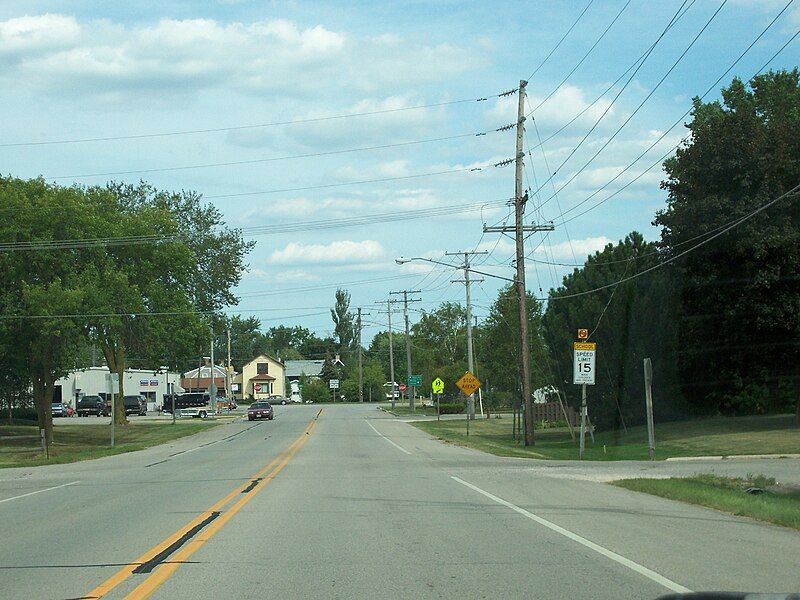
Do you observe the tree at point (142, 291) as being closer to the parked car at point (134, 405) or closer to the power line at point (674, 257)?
the power line at point (674, 257)

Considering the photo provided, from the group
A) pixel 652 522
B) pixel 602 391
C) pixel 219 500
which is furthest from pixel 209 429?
pixel 652 522

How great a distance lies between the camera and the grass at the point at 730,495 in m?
13.3

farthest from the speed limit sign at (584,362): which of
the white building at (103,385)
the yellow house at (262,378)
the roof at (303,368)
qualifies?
the roof at (303,368)

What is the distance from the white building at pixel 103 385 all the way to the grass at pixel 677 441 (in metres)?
66.1

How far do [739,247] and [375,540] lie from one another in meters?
25.4

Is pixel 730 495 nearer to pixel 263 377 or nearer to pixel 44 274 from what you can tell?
pixel 44 274

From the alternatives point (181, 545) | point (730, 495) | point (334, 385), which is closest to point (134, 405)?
point (334, 385)

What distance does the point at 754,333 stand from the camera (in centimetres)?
3516

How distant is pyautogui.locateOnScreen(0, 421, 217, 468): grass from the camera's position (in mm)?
35603

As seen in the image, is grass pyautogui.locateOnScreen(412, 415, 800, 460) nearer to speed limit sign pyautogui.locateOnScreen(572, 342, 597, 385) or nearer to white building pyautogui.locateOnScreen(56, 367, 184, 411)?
speed limit sign pyautogui.locateOnScreen(572, 342, 597, 385)

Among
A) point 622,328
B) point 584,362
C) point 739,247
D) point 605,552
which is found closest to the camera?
point 605,552

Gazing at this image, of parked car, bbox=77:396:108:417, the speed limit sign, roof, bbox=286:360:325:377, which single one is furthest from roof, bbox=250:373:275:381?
the speed limit sign

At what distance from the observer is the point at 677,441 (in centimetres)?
3309

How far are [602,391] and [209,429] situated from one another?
28.8 meters
